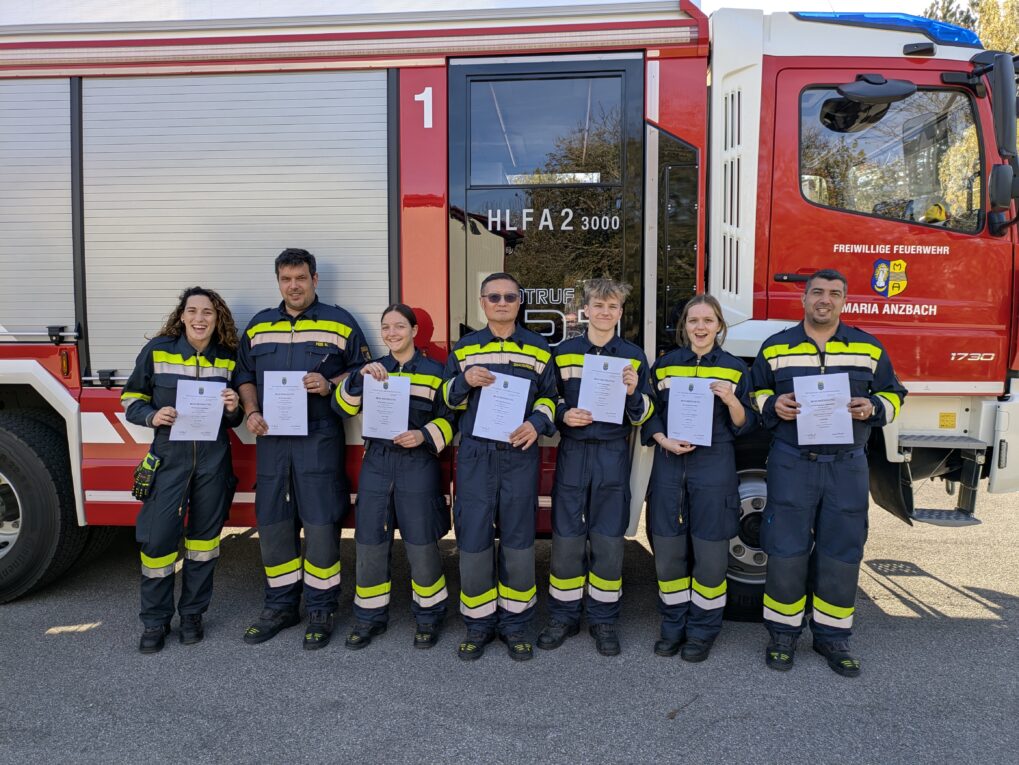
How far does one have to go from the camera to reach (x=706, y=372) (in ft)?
11.4

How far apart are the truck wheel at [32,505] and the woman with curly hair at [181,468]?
759mm

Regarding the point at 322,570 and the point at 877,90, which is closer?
the point at 877,90

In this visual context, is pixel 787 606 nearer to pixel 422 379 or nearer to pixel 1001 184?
pixel 422 379

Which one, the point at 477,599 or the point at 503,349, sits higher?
the point at 503,349

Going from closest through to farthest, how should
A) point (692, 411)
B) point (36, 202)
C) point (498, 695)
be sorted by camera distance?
point (498, 695) < point (692, 411) < point (36, 202)

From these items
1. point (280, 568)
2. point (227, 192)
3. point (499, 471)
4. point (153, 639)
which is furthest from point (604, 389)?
point (153, 639)

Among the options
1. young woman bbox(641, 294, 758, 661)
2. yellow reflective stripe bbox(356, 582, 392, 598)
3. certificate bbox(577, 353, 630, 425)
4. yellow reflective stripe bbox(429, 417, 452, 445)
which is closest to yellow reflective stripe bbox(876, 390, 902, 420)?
young woman bbox(641, 294, 758, 661)

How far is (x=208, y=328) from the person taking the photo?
3611 mm

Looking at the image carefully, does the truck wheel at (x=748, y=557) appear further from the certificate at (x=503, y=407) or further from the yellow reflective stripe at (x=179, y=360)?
the yellow reflective stripe at (x=179, y=360)

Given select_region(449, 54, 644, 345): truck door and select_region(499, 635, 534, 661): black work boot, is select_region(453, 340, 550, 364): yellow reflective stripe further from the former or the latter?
select_region(499, 635, 534, 661): black work boot

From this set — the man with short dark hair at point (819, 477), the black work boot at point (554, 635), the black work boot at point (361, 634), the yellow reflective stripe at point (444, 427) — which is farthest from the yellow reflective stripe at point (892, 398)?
the black work boot at point (361, 634)

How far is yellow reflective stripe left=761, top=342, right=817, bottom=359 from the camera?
3416 millimetres

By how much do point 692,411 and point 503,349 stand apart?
0.94 meters

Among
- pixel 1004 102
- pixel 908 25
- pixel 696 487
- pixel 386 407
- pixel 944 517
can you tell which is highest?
pixel 908 25
